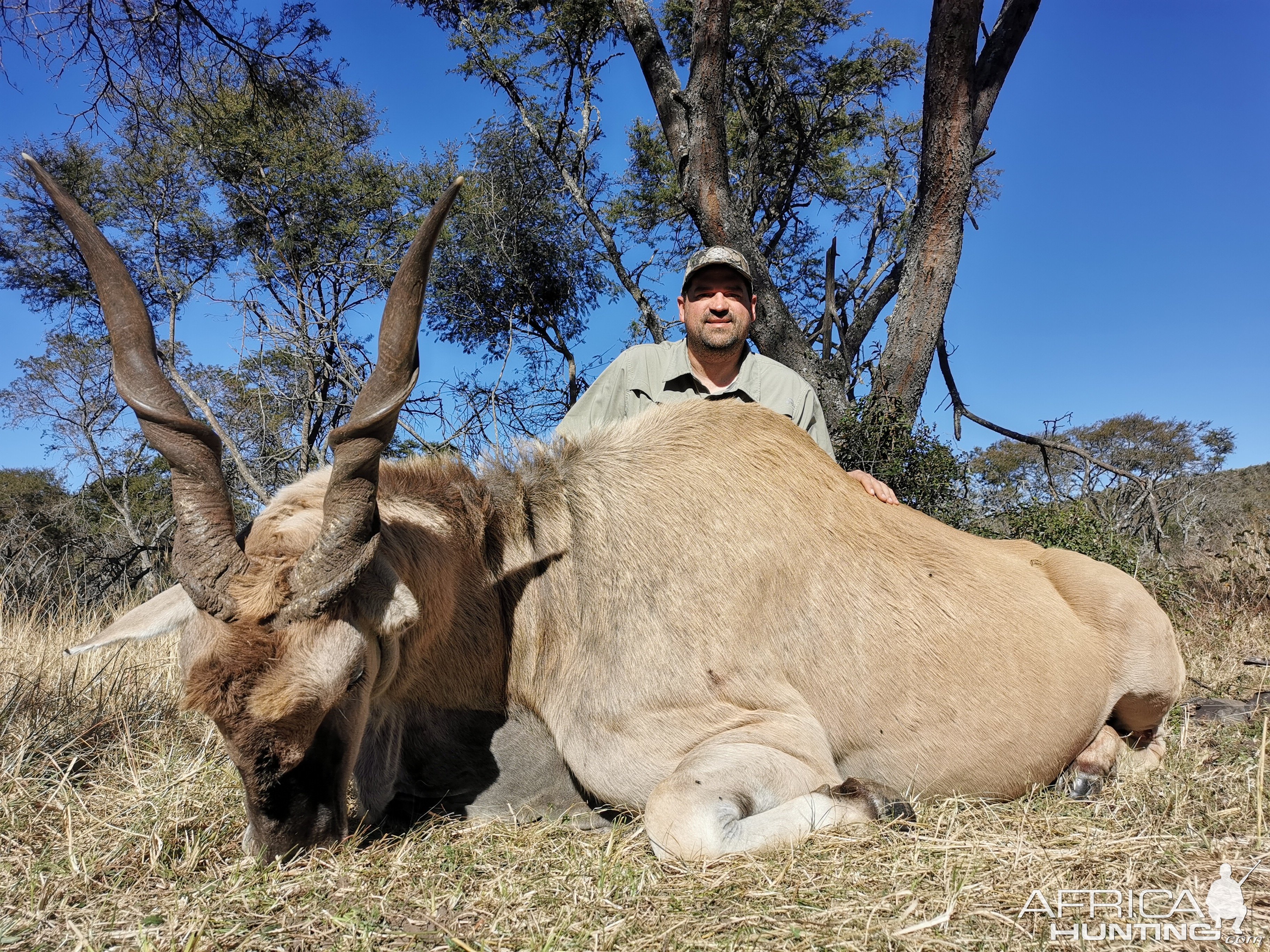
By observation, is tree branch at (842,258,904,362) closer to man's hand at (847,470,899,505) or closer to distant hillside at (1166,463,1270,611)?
distant hillside at (1166,463,1270,611)

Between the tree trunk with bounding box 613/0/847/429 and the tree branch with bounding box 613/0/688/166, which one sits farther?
the tree branch with bounding box 613/0/688/166

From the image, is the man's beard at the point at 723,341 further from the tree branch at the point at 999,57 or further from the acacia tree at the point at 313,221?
the acacia tree at the point at 313,221

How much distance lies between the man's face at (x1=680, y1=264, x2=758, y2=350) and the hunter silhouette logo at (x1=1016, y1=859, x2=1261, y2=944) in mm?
3694

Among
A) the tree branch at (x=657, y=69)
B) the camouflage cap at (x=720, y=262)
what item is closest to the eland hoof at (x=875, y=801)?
the camouflage cap at (x=720, y=262)

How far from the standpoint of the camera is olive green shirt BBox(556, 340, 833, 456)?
18.0ft

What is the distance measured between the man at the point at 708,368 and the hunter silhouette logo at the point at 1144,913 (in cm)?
325

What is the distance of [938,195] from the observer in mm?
8125

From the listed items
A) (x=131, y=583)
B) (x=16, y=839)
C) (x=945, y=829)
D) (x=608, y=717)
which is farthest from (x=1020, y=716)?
(x=131, y=583)

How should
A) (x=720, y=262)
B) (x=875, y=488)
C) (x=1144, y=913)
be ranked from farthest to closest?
(x=720, y=262), (x=875, y=488), (x=1144, y=913)

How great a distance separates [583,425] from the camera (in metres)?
5.42

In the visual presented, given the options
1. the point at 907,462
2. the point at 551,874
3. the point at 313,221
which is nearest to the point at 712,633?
the point at 551,874

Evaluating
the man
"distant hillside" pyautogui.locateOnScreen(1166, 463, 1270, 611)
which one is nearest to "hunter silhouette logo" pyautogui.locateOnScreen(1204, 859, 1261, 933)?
the man

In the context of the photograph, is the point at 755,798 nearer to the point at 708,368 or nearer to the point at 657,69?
the point at 708,368

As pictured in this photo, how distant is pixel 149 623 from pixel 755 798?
2.29m
